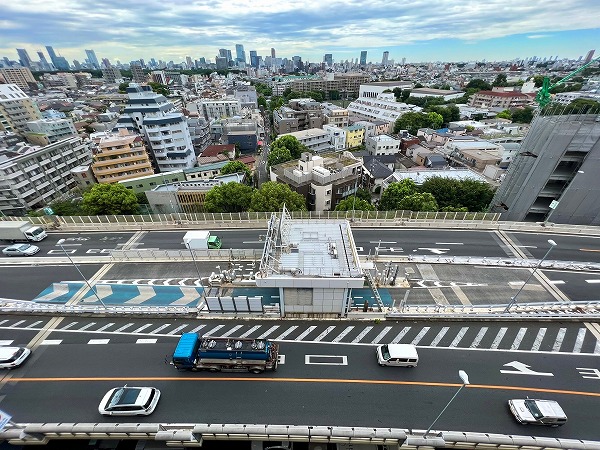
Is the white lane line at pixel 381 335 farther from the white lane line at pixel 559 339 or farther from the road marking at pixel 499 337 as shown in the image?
the white lane line at pixel 559 339

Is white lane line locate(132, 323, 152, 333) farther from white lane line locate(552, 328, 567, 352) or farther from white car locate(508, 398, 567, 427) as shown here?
white lane line locate(552, 328, 567, 352)

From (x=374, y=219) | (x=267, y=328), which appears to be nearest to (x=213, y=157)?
(x=374, y=219)

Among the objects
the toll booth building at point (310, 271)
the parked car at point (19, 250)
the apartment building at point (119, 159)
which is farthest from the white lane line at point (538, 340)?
the apartment building at point (119, 159)

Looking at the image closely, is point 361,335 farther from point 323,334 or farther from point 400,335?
point 400,335

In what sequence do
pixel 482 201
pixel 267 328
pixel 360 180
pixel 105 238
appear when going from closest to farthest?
1. pixel 267 328
2. pixel 105 238
3. pixel 482 201
4. pixel 360 180

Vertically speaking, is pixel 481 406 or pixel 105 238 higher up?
pixel 481 406

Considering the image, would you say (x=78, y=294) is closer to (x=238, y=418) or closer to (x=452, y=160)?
(x=238, y=418)

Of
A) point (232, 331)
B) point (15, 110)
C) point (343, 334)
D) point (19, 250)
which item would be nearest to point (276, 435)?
point (343, 334)

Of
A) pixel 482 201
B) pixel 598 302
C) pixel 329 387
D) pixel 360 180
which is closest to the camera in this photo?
pixel 329 387
